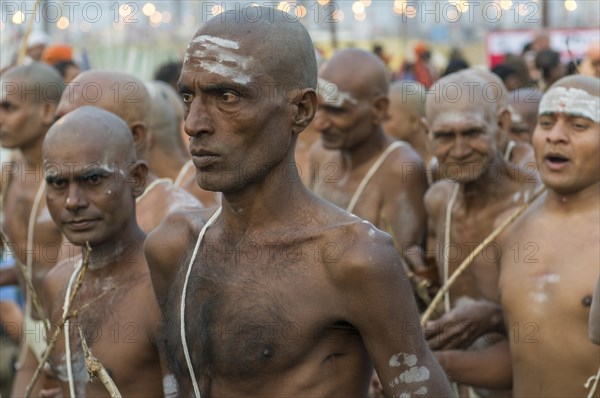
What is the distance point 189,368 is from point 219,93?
83 cm

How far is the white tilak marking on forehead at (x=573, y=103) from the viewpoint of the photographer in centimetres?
500

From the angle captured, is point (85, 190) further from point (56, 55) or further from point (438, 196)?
point (56, 55)

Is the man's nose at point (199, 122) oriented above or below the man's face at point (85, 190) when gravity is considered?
above

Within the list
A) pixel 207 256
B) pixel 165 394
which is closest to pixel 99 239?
pixel 165 394

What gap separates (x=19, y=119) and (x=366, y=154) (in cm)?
225

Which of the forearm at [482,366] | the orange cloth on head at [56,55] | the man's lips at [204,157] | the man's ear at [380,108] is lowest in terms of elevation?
the forearm at [482,366]

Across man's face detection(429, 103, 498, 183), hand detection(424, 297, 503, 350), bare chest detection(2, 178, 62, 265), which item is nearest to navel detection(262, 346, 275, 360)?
hand detection(424, 297, 503, 350)

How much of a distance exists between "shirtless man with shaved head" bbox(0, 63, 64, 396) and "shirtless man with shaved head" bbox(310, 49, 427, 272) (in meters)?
1.76

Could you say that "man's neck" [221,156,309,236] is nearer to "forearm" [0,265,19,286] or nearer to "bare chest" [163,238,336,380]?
"bare chest" [163,238,336,380]

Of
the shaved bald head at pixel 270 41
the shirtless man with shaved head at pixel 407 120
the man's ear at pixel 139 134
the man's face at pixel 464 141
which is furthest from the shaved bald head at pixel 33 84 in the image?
the shaved bald head at pixel 270 41

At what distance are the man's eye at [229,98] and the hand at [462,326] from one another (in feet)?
7.34

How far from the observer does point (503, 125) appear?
640 cm

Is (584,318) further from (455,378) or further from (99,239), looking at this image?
(99,239)

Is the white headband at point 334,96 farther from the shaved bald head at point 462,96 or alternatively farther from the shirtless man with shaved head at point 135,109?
the shirtless man with shaved head at point 135,109
